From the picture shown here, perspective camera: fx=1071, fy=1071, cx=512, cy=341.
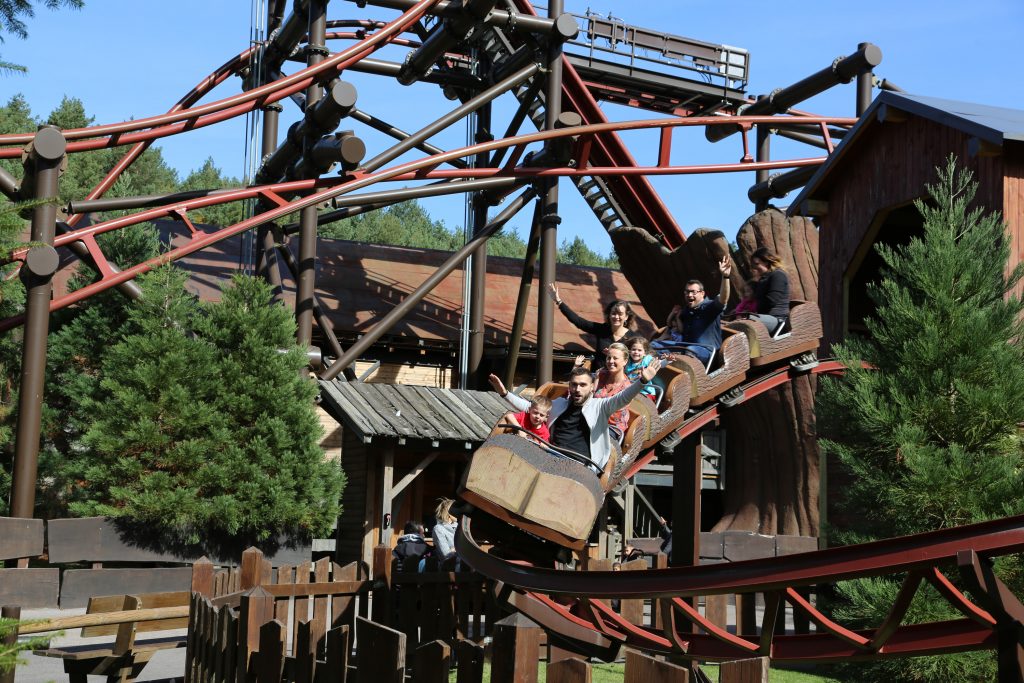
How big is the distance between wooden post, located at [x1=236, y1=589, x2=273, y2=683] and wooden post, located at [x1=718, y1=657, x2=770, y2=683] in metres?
2.78

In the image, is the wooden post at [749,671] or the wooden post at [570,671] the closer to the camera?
the wooden post at [749,671]

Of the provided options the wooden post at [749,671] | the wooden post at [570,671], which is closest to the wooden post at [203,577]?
the wooden post at [570,671]

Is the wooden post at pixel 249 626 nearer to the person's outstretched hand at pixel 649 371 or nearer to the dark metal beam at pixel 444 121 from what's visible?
the person's outstretched hand at pixel 649 371

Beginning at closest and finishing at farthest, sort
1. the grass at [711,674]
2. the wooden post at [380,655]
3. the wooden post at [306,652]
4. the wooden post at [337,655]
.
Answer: the wooden post at [380,655]
the wooden post at [337,655]
the wooden post at [306,652]
the grass at [711,674]

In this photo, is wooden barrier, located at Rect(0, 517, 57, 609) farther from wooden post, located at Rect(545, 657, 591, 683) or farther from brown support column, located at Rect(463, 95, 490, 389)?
brown support column, located at Rect(463, 95, 490, 389)

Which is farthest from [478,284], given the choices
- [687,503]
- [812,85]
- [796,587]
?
[796,587]

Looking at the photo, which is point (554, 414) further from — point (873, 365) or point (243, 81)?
point (243, 81)

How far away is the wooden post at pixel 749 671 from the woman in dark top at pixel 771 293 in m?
7.72

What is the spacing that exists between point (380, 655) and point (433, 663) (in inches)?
10.5

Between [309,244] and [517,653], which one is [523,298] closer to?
[309,244]

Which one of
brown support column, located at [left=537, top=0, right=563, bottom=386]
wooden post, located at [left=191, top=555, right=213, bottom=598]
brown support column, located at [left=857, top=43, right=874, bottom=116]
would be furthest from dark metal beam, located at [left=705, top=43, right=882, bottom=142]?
wooden post, located at [left=191, top=555, right=213, bottom=598]

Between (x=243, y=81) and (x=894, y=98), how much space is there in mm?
11971

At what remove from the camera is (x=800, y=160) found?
60.1 feet

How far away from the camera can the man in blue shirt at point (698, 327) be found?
9.48 meters
